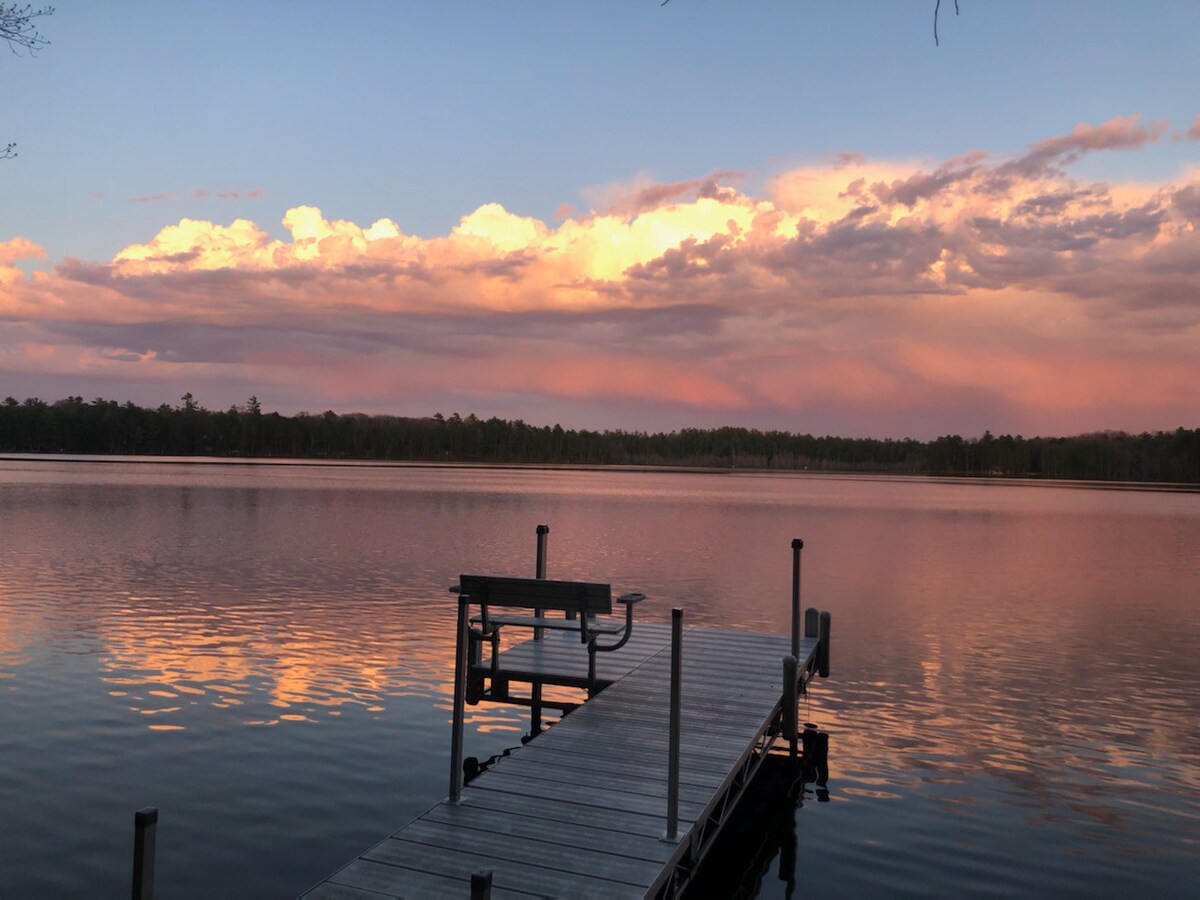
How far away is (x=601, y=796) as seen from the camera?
24.2 feet

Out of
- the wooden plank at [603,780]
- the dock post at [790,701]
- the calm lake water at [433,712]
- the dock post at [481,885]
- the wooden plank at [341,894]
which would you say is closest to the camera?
the dock post at [481,885]

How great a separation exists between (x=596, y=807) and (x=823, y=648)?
767 centimetres

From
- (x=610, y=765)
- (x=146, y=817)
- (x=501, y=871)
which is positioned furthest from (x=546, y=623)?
(x=146, y=817)

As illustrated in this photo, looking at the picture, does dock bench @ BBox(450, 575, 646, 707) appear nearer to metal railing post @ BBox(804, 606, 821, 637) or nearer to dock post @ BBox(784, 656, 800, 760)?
dock post @ BBox(784, 656, 800, 760)

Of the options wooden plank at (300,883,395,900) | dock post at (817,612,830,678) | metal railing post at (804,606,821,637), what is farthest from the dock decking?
metal railing post at (804,606,821,637)

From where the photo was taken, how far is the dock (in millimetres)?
5980

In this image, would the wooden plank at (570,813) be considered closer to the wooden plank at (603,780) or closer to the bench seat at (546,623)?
the wooden plank at (603,780)

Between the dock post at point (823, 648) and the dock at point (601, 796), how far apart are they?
2306mm

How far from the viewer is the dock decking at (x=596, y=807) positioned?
5969 millimetres

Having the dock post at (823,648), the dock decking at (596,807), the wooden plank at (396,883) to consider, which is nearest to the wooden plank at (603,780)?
the dock decking at (596,807)

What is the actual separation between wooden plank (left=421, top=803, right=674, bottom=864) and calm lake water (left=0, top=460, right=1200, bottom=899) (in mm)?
1431

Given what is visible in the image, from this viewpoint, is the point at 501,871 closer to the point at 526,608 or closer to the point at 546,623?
the point at 526,608

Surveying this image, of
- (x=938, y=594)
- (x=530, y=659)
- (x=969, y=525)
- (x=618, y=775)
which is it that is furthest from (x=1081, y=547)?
(x=618, y=775)

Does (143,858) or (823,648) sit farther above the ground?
(143,858)
